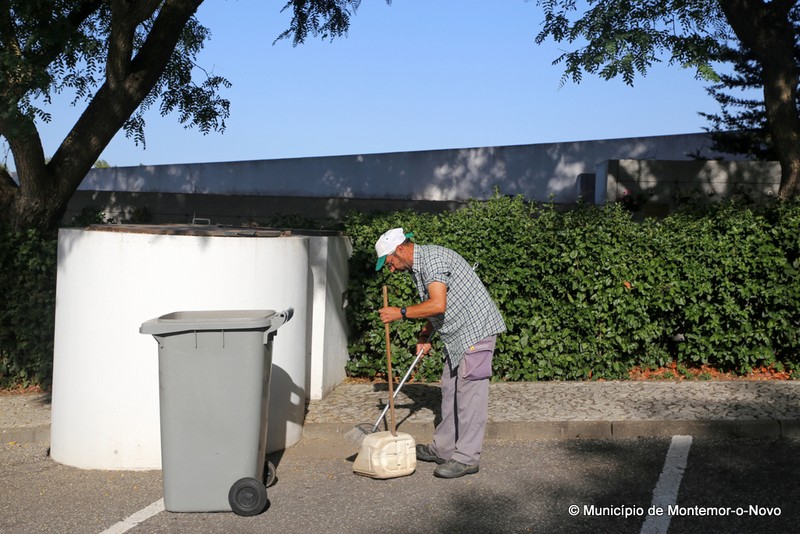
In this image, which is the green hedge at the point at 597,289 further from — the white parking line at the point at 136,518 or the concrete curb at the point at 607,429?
the white parking line at the point at 136,518

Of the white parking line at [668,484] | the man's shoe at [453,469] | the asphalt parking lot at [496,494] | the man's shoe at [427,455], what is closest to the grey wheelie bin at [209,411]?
the asphalt parking lot at [496,494]

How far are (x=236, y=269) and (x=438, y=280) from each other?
1.46 metres

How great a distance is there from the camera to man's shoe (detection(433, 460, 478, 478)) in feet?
20.0

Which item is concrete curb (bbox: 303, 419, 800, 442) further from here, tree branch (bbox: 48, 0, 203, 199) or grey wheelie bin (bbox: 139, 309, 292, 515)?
tree branch (bbox: 48, 0, 203, 199)

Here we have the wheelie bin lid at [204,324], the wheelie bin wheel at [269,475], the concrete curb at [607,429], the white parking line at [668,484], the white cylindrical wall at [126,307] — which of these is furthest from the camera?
the concrete curb at [607,429]

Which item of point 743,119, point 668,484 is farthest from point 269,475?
point 743,119

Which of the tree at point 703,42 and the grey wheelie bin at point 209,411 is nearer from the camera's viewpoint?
the grey wheelie bin at point 209,411

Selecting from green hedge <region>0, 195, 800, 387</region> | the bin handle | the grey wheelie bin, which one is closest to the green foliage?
green hedge <region>0, 195, 800, 387</region>

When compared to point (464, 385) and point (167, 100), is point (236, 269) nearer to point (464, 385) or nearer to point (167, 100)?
point (464, 385)

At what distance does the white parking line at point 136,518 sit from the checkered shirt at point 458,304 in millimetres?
2130

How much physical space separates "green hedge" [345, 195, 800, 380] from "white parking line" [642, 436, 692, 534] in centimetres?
203

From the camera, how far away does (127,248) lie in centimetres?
631

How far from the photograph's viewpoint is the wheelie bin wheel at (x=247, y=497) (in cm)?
547

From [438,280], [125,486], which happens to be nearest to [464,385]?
[438,280]
